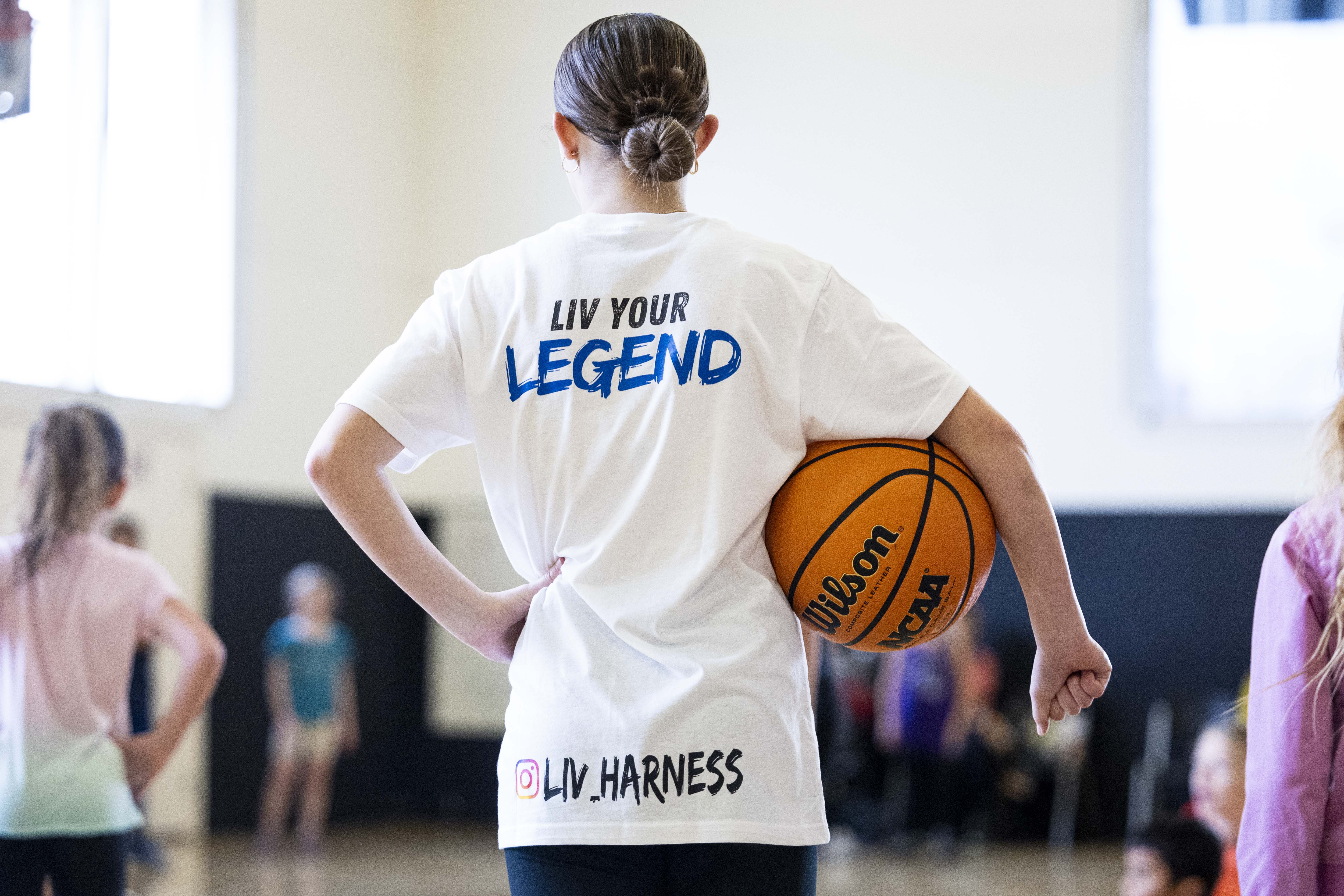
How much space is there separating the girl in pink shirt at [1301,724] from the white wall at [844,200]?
7.01m

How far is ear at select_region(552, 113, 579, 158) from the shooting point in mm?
1475

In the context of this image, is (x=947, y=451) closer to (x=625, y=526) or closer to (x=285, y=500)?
(x=625, y=526)

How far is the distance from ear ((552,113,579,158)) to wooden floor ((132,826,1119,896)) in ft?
16.6

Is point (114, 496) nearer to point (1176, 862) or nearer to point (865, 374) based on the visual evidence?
point (865, 374)

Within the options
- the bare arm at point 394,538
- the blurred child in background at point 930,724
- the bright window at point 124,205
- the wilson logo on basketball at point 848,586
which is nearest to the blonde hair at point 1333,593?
the wilson logo on basketball at point 848,586

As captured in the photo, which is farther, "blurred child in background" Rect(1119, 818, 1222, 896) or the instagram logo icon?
"blurred child in background" Rect(1119, 818, 1222, 896)

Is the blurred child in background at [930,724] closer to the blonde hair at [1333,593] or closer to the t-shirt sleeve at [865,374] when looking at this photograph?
the blonde hair at [1333,593]

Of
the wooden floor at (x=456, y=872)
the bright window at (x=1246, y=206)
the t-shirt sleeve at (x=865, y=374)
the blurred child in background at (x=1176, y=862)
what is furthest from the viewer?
the bright window at (x=1246, y=206)

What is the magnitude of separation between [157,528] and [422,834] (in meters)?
2.64

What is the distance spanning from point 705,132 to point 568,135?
16 cm

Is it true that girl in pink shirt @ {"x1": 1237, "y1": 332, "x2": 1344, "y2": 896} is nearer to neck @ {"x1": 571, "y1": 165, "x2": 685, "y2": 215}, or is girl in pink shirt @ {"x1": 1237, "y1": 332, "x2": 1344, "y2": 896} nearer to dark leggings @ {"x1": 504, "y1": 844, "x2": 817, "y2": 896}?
dark leggings @ {"x1": 504, "y1": 844, "x2": 817, "y2": 896}

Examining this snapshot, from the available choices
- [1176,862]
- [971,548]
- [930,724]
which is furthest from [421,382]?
[930,724]

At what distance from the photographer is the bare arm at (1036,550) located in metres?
1.45

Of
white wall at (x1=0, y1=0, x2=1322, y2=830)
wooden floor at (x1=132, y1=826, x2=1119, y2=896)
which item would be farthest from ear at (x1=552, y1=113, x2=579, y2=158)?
white wall at (x1=0, y1=0, x2=1322, y2=830)
